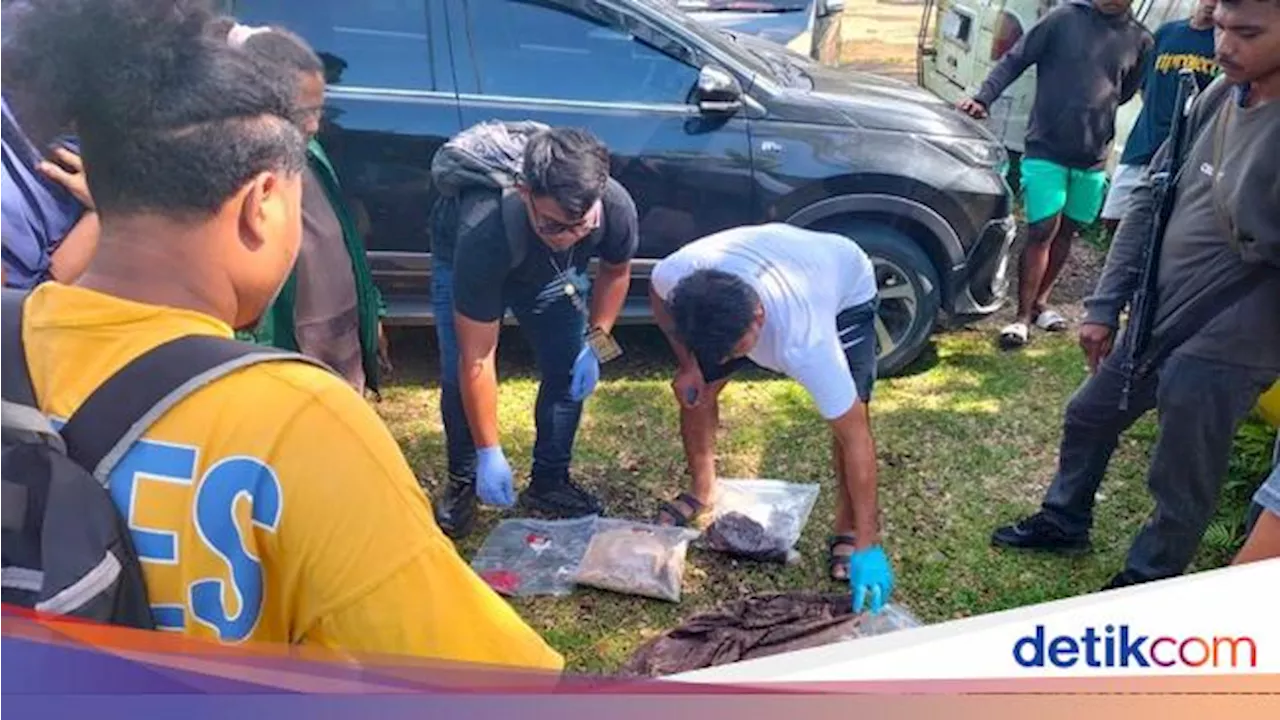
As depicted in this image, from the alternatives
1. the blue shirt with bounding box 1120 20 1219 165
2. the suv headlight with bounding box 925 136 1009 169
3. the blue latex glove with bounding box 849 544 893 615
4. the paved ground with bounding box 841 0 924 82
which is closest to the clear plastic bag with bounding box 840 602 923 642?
the blue latex glove with bounding box 849 544 893 615

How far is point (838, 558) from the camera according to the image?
230 centimetres

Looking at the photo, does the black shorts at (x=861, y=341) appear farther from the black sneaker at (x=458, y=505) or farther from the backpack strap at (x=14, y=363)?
the backpack strap at (x=14, y=363)

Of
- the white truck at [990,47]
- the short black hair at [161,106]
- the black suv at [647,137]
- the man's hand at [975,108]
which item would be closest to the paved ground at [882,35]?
the white truck at [990,47]

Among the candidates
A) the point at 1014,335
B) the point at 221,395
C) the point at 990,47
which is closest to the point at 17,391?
the point at 221,395

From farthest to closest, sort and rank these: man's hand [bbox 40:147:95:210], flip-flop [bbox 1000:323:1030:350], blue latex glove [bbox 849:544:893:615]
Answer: flip-flop [bbox 1000:323:1030:350] < blue latex glove [bbox 849:544:893:615] < man's hand [bbox 40:147:95:210]

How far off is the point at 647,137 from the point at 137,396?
165 cm

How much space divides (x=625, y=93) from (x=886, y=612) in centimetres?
121

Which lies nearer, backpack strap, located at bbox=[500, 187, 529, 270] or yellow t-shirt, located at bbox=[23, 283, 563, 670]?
yellow t-shirt, located at bbox=[23, 283, 563, 670]

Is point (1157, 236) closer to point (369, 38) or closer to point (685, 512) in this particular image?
point (685, 512)

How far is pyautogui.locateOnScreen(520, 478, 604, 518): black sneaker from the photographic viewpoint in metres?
2.29

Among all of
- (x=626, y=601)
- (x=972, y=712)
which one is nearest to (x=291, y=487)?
(x=972, y=712)

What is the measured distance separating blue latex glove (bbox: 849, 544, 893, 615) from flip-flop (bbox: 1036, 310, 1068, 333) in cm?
141

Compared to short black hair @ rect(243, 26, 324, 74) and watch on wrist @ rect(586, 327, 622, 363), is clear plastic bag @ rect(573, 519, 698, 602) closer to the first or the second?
watch on wrist @ rect(586, 327, 622, 363)

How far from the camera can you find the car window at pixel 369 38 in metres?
2.13
